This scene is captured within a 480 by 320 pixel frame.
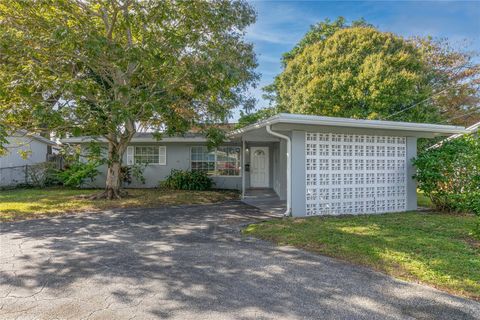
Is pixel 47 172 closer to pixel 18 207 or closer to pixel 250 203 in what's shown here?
pixel 18 207

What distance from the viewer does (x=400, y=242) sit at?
549 centimetres

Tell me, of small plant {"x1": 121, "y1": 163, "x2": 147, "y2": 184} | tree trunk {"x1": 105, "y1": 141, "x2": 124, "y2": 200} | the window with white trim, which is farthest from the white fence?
the window with white trim

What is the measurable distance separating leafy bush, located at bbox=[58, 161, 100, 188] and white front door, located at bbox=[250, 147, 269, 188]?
764cm

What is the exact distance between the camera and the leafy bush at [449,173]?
834 cm

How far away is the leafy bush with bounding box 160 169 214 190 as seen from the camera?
1455 cm

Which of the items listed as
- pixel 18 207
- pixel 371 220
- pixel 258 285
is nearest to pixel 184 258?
pixel 258 285

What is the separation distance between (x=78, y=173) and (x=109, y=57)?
7.73 m

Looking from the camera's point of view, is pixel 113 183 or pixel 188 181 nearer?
pixel 113 183

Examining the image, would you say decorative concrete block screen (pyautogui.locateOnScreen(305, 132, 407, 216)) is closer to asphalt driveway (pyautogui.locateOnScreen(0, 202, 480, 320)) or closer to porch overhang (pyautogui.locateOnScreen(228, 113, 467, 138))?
porch overhang (pyautogui.locateOnScreen(228, 113, 467, 138))

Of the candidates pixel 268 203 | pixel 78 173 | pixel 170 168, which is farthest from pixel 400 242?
pixel 78 173

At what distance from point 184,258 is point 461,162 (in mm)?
8283

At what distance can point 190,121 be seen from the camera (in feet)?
35.2

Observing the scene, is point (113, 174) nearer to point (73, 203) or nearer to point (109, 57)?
point (73, 203)

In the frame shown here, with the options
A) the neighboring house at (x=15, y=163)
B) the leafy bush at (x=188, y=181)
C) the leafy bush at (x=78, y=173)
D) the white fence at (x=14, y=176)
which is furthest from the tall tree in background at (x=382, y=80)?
the white fence at (x=14, y=176)
